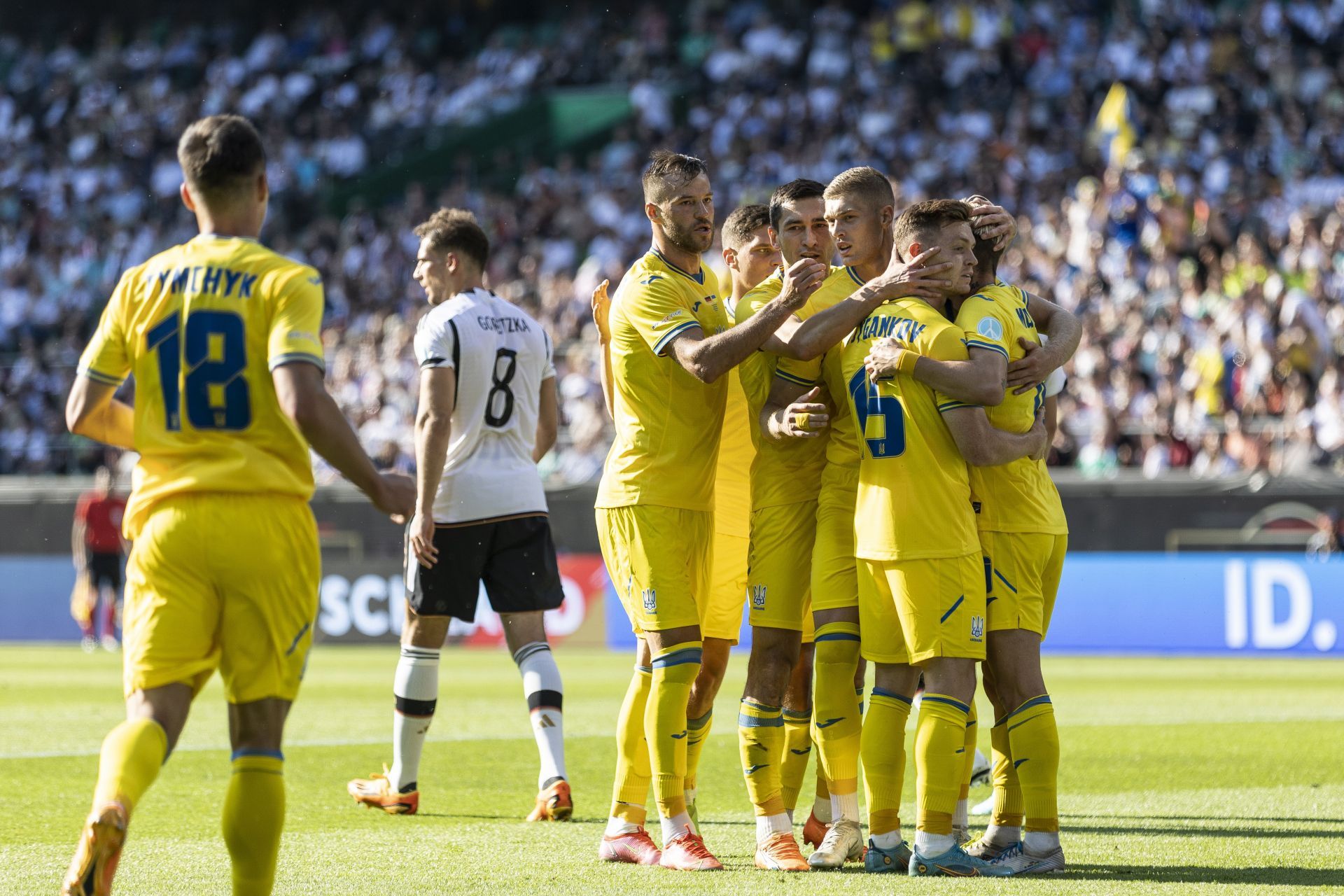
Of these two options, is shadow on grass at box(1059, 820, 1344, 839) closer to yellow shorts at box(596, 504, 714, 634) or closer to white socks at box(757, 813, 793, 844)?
white socks at box(757, 813, 793, 844)

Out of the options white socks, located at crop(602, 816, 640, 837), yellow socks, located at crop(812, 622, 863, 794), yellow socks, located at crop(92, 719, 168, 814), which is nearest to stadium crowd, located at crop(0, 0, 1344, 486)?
yellow socks, located at crop(812, 622, 863, 794)

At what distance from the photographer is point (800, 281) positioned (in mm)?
5637

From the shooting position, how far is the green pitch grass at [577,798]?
5.62 m

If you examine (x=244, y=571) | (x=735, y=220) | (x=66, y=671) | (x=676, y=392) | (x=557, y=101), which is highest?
(x=557, y=101)

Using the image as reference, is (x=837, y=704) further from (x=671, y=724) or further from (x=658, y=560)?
(x=658, y=560)

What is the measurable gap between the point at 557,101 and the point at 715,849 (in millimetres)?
25183

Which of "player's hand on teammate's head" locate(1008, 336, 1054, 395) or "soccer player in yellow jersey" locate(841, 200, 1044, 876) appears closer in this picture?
"soccer player in yellow jersey" locate(841, 200, 1044, 876)

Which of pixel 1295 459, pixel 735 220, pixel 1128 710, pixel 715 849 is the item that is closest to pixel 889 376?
pixel 735 220

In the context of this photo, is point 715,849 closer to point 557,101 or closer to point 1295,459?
point 1295,459

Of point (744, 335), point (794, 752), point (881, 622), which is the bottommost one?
point (794, 752)

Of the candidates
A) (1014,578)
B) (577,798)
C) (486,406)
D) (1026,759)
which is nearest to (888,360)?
(1014,578)

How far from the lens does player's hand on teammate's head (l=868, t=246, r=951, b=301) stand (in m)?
5.68

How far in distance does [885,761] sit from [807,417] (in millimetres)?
1172

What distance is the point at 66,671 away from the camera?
16266 mm
